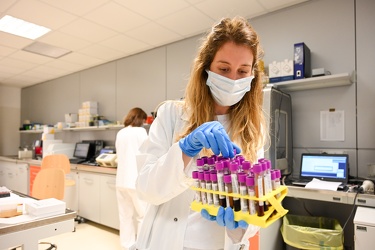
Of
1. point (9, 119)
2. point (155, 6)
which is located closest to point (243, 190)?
point (155, 6)

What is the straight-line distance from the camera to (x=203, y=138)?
0.78 meters

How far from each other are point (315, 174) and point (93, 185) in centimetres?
294

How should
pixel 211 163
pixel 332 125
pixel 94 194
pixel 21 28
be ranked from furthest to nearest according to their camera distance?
pixel 94 194 < pixel 21 28 < pixel 332 125 < pixel 211 163

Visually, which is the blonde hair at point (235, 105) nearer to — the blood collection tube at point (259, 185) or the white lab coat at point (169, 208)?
the white lab coat at point (169, 208)

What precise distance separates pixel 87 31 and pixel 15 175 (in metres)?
4.06

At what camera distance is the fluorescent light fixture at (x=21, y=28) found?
3.02m

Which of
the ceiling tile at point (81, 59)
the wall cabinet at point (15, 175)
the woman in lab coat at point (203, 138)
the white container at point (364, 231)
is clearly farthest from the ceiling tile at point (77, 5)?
the wall cabinet at point (15, 175)

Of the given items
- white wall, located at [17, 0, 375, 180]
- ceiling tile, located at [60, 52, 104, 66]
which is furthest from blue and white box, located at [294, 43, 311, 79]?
ceiling tile, located at [60, 52, 104, 66]

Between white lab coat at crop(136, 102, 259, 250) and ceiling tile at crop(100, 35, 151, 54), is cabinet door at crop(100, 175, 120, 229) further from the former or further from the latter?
white lab coat at crop(136, 102, 259, 250)

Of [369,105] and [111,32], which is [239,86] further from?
[111,32]

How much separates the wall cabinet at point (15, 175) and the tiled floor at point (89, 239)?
225 centimetres

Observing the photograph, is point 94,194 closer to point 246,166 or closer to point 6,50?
point 6,50

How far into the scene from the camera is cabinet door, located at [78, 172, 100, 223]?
144 inches

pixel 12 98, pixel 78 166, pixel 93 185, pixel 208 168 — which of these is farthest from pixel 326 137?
pixel 12 98
